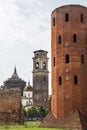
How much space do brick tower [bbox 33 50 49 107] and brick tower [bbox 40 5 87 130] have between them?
51365 mm

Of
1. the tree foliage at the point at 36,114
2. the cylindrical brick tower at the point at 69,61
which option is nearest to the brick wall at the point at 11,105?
the cylindrical brick tower at the point at 69,61

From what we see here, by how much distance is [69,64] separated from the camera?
33.0m

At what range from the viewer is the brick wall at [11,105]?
2981cm

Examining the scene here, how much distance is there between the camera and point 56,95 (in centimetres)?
3328

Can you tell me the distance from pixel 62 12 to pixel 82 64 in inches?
196

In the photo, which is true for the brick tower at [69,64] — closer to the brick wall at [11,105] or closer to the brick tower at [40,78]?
the brick wall at [11,105]

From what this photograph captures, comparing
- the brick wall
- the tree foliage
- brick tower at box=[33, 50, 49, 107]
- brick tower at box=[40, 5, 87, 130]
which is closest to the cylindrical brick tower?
brick tower at box=[40, 5, 87, 130]

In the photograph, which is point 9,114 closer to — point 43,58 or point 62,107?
point 62,107

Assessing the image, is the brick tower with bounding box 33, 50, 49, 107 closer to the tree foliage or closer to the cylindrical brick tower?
the tree foliage

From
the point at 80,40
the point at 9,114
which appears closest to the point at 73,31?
the point at 80,40

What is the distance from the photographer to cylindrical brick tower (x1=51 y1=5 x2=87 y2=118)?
107ft

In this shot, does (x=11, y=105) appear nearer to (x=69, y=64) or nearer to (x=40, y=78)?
(x=69, y=64)

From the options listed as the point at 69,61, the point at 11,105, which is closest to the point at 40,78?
the point at 69,61

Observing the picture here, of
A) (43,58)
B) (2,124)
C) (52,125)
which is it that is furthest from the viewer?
(43,58)
